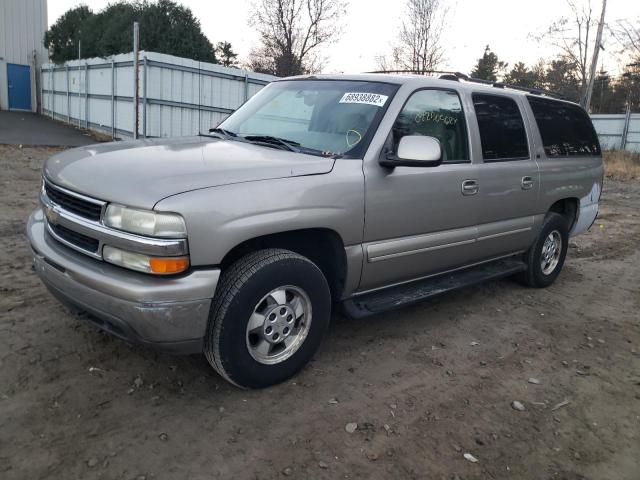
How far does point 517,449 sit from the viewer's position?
2.78m

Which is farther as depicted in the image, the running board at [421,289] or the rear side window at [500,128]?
the rear side window at [500,128]

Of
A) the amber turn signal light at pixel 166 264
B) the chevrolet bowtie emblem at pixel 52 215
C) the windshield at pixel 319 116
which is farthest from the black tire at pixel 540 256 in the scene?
the chevrolet bowtie emblem at pixel 52 215

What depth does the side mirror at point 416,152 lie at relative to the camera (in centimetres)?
333

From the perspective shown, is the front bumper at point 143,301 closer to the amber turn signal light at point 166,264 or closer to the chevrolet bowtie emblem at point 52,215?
the amber turn signal light at point 166,264

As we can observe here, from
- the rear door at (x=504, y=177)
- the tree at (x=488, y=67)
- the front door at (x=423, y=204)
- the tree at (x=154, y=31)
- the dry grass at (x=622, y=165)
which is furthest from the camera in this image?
the tree at (x=488, y=67)

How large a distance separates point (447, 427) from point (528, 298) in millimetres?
2683

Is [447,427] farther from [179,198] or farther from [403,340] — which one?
[179,198]

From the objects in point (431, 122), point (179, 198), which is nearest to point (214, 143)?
point (179, 198)

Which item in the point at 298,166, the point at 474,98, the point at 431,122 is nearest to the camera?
the point at 298,166

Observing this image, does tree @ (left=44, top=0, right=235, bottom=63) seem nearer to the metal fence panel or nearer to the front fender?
the metal fence panel

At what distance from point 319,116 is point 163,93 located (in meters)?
11.6

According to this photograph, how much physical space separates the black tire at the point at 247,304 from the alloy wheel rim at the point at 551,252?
3093 mm

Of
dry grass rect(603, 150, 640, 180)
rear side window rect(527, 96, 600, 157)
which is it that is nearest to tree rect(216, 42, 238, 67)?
dry grass rect(603, 150, 640, 180)

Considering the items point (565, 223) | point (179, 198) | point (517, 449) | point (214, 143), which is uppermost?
point (214, 143)
